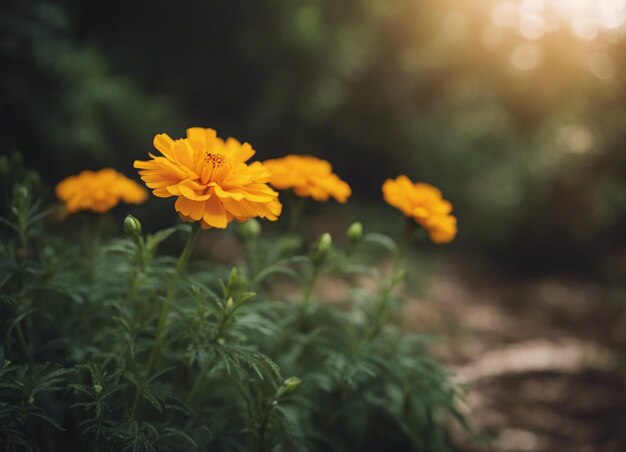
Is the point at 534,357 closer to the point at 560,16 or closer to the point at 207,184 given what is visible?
the point at 207,184

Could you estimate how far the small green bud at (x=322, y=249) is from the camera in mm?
1345

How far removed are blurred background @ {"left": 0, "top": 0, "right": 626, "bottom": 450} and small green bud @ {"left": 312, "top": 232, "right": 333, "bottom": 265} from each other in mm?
1427

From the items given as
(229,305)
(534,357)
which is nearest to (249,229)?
(229,305)

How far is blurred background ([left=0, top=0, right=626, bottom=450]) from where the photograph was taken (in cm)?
267

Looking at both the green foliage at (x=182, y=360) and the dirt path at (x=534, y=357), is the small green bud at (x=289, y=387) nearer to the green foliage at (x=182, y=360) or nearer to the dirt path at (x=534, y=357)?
the green foliage at (x=182, y=360)

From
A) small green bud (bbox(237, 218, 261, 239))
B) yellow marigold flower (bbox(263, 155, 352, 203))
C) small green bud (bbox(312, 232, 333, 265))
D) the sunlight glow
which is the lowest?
small green bud (bbox(312, 232, 333, 265))

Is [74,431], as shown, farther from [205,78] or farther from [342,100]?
[342,100]

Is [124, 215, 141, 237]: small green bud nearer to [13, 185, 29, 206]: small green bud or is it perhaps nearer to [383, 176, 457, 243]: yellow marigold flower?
[13, 185, 29, 206]: small green bud

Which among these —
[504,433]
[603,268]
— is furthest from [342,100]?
[504,433]

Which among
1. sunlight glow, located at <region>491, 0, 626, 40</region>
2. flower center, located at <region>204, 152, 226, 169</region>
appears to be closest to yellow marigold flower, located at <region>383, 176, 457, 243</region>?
flower center, located at <region>204, 152, 226, 169</region>

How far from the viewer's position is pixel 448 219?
144 centimetres

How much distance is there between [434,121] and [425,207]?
451cm

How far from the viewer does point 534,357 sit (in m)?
2.88

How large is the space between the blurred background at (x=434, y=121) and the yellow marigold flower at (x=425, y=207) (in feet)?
4.20
